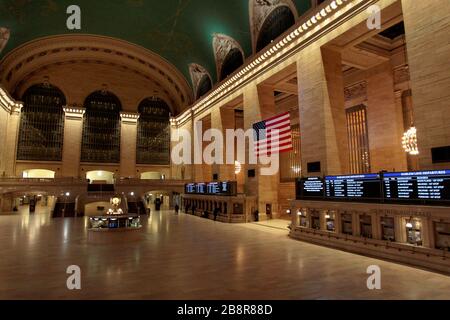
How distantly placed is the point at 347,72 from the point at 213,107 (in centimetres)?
1015

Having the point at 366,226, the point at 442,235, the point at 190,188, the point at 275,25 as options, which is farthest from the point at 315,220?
the point at 190,188

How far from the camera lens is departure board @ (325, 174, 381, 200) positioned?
8016mm

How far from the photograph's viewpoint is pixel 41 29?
21.7 metres

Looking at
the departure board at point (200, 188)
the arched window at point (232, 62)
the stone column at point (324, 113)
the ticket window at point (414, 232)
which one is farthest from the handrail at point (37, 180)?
the ticket window at point (414, 232)

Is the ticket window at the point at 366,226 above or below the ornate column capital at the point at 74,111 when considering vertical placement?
below

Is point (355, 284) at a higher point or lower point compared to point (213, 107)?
lower

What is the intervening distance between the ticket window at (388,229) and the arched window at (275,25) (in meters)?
10.2

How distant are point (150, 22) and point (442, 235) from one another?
72.2 feet

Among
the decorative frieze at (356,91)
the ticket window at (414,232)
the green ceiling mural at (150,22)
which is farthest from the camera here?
the green ceiling mural at (150,22)

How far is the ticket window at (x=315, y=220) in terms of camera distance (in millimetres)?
10038

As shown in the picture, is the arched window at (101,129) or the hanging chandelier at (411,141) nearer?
the hanging chandelier at (411,141)

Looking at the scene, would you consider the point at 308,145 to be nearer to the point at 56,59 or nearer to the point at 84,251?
the point at 84,251

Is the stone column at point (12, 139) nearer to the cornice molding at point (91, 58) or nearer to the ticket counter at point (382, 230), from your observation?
the cornice molding at point (91, 58)
